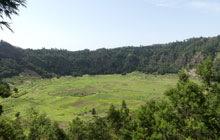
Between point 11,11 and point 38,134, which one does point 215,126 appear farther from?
point 38,134

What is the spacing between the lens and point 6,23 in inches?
606

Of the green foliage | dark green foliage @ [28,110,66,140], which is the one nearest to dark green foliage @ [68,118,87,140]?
dark green foliage @ [28,110,66,140]

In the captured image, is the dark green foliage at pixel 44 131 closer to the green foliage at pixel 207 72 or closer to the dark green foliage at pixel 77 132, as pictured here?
the dark green foliage at pixel 77 132

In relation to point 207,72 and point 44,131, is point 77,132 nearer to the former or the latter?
point 44,131

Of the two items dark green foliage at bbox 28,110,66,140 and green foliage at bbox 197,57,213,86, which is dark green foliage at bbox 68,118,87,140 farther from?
green foliage at bbox 197,57,213,86

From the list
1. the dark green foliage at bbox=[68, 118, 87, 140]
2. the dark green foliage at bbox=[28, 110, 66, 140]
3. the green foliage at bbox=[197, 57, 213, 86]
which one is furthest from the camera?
the dark green foliage at bbox=[28, 110, 66, 140]

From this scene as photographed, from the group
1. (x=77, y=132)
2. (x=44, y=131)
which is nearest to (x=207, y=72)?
(x=77, y=132)

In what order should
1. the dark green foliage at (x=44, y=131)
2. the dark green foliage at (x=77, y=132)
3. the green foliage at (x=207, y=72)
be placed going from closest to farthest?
the green foliage at (x=207, y=72), the dark green foliage at (x=77, y=132), the dark green foliage at (x=44, y=131)

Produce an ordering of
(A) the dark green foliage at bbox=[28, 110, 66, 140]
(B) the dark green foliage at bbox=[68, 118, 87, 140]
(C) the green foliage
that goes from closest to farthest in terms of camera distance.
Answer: (C) the green foliage
(B) the dark green foliage at bbox=[68, 118, 87, 140]
(A) the dark green foliage at bbox=[28, 110, 66, 140]

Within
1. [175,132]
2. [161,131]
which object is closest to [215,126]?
[175,132]

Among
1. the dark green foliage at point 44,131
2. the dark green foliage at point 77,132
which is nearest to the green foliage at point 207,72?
the dark green foliage at point 77,132

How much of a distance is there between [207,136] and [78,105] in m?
125

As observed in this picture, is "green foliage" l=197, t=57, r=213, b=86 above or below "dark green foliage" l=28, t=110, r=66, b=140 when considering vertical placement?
above

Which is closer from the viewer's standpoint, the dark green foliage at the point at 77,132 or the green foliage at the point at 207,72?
the green foliage at the point at 207,72
